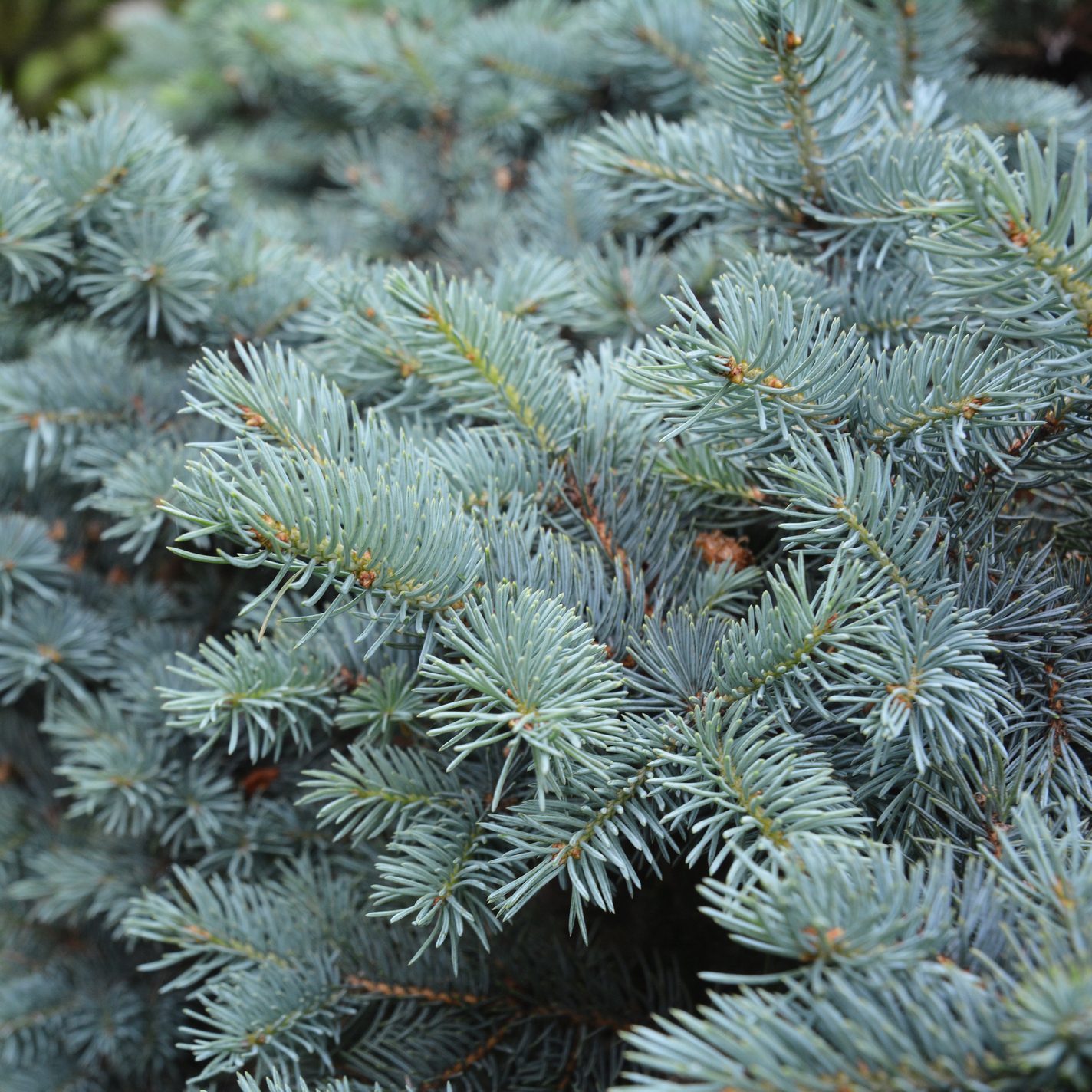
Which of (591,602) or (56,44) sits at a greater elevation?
(591,602)

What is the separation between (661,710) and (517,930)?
0.21 meters

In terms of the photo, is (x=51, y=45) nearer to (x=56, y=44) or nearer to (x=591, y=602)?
(x=56, y=44)

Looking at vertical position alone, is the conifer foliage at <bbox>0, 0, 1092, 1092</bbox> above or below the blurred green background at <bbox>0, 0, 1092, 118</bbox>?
above

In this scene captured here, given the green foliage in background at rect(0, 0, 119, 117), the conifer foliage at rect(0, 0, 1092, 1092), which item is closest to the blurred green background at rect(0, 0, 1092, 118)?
the green foliage in background at rect(0, 0, 119, 117)

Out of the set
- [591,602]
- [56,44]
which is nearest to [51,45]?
→ [56,44]

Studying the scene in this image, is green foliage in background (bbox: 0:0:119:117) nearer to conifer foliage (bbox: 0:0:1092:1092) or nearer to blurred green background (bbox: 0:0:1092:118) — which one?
blurred green background (bbox: 0:0:1092:118)

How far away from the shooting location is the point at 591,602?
1.26 ft

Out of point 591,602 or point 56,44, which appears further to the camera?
point 56,44

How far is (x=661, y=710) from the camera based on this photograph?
0.36m

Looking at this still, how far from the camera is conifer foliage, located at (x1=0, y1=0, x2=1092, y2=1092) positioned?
29 cm

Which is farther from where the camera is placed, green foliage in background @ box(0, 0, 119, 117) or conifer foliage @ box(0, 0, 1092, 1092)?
green foliage in background @ box(0, 0, 119, 117)

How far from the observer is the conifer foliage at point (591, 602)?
293 mm

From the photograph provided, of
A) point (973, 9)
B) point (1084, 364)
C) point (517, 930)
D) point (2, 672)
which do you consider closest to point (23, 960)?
point (2, 672)

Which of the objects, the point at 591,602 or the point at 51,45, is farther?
the point at 51,45
